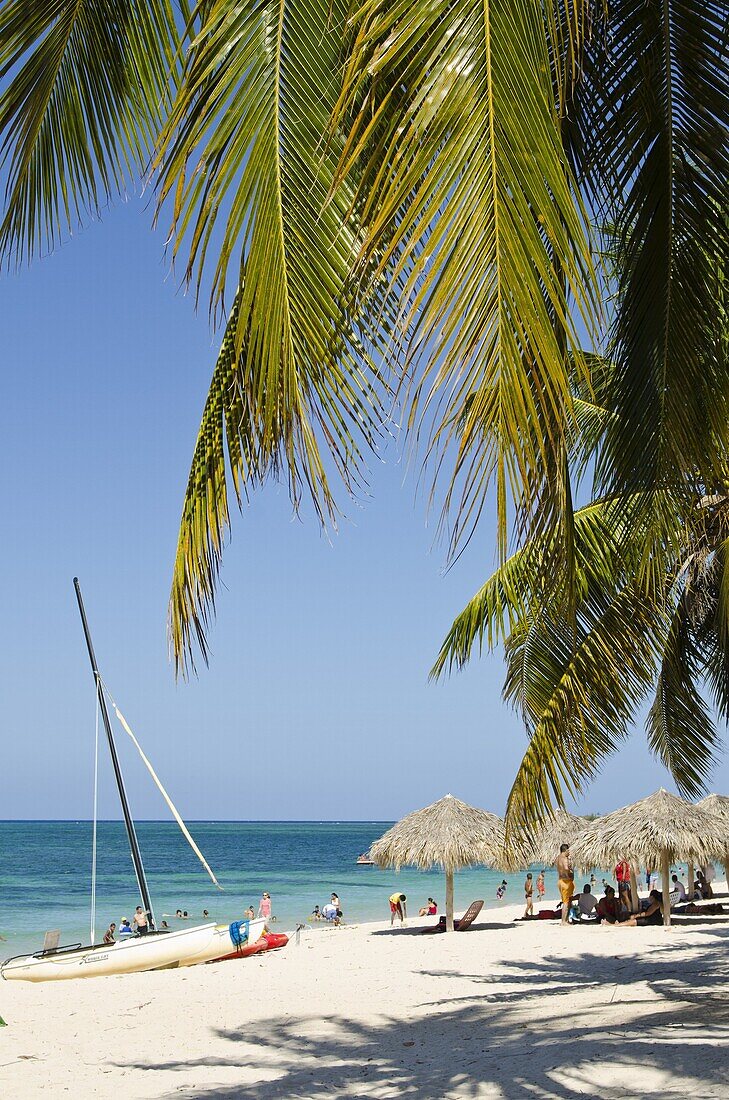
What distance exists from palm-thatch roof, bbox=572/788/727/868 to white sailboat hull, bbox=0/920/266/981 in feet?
21.2

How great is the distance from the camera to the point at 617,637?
6379 millimetres

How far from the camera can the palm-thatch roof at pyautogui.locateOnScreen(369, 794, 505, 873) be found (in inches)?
717

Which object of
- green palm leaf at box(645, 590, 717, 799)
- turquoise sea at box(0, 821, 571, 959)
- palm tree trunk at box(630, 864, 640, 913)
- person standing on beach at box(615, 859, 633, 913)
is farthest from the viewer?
turquoise sea at box(0, 821, 571, 959)

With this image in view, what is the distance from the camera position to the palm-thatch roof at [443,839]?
1820cm

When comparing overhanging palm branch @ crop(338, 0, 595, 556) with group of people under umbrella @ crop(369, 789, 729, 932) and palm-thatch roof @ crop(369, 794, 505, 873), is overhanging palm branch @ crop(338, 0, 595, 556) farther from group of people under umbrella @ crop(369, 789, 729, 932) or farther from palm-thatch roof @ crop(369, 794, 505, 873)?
palm-thatch roof @ crop(369, 794, 505, 873)

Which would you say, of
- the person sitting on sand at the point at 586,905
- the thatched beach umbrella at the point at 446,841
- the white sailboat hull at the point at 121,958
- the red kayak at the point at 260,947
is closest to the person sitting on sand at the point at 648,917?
the person sitting on sand at the point at 586,905

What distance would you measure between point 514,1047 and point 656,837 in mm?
9881

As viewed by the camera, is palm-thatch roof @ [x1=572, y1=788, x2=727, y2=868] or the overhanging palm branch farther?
palm-thatch roof @ [x1=572, y1=788, x2=727, y2=868]

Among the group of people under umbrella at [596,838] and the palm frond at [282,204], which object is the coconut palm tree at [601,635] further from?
the group of people under umbrella at [596,838]

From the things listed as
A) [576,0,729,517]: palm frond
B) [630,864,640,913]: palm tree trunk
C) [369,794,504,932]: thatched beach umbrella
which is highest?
[576,0,729,517]: palm frond

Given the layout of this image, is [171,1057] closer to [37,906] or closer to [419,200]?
[419,200]

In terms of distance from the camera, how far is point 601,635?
640 cm

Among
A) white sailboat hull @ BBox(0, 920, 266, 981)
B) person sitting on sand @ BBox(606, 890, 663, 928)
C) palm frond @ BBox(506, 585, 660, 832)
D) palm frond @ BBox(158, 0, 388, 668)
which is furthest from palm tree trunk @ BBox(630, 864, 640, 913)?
palm frond @ BBox(158, 0, 388, 668)

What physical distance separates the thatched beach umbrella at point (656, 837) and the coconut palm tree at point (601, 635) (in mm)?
8160
